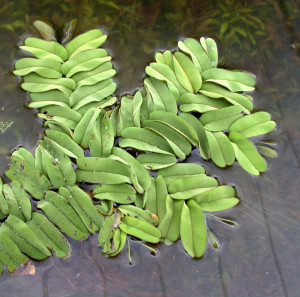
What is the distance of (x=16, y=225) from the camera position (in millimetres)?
1427

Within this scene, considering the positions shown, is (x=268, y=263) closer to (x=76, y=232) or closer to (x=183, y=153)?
(x=183, y=153)

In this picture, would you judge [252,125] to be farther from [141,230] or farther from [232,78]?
[141,230]

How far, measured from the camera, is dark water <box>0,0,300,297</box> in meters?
1.41

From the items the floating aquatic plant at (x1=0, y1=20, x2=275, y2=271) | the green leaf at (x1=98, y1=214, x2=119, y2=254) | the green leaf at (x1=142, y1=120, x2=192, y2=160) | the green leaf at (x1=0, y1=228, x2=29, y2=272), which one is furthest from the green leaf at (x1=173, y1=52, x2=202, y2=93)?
the green leaf at (x1=0, y1=228, x2=29, y2=272)

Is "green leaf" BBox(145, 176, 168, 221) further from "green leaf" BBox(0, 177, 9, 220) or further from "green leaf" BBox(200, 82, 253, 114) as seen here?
"green leaf" BBox(0, 177, 9, 220)

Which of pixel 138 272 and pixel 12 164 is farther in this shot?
pixel 12 164

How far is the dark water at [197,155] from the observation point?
141cm

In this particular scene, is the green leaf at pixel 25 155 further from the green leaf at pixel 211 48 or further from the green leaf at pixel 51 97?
the green leaf at pixel 211 48

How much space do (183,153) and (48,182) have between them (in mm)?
531

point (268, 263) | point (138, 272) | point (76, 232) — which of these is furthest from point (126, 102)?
point (268, 263)

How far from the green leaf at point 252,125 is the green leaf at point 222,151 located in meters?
0.07

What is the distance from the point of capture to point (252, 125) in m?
1.58

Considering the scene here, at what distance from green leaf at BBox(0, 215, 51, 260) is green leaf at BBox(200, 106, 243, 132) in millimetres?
777

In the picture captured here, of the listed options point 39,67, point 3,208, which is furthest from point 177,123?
point 3,208
